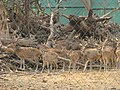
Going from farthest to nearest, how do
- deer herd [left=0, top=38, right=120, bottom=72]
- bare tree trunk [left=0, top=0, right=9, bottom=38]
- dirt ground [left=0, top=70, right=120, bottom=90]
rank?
bare tree trunk [left=0, top=0, right=9, bottom=38] → deer herd [left=0, top=38, right=120, bottom=72] → dirt ground [left=0, top=70, right=120, bottom=90]

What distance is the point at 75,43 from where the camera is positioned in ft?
24.2

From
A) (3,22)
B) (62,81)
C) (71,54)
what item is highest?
(3,22)

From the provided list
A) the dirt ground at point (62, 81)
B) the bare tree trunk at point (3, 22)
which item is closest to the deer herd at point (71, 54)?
the dirt ground at point (62, 81)

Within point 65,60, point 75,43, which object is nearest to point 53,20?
point 75,43

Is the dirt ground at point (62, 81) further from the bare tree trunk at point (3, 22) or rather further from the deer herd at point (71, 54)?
the bare tree trunk at point (3, 22)

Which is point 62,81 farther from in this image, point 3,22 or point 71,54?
point 3,22

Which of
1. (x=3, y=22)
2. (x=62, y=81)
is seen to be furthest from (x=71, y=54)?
(x=3, y=22)

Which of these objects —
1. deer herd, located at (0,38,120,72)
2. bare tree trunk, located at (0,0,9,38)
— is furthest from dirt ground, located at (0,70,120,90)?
bare tree trunk, located at (0,0,9,38)

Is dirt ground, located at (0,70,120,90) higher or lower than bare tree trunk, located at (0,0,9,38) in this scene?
lower

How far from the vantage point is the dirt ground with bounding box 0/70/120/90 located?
5297 mm

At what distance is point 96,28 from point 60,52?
6.08 ft

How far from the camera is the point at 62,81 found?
577 cm

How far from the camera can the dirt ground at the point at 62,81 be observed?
5.30m

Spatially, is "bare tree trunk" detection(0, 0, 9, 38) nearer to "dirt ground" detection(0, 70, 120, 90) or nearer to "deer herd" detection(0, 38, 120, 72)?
"deer herd" detection(0, 38, 120, 72)
